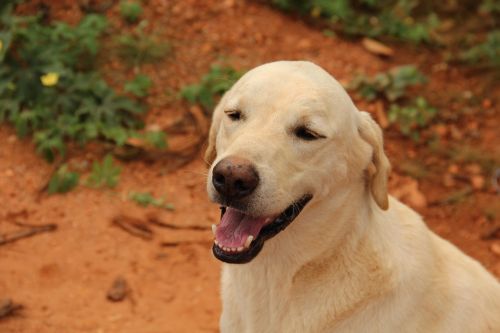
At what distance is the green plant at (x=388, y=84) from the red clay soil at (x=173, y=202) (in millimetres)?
163

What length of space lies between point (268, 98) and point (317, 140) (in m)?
0.26

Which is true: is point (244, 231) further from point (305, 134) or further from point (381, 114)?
point (381, 114)

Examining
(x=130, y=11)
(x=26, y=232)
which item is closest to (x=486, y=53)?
(x=130, y=11)

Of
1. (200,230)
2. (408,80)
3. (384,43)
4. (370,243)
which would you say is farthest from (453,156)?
(370,243)

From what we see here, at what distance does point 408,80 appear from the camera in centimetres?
→ 602

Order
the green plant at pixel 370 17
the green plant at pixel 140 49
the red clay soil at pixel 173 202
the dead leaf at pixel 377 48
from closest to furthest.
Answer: the red clay soil at pixel 173 202 → the green plant at pixel 140 49 → the dead leaf at pixel 377 48 → the green plant at pixel 370 17

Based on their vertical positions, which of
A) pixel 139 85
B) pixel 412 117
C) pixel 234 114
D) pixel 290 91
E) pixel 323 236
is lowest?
pixel 139 85

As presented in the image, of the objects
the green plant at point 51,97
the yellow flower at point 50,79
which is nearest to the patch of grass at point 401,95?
the green plant at point 51,97

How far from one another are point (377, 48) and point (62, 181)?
10.6 ft

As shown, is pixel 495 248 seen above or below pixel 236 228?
below

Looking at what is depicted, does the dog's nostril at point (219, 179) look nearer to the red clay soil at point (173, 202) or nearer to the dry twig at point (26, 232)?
the red clay soil at point (173, 202)

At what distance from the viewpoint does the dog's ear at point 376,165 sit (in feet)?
9.43

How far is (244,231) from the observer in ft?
8.81

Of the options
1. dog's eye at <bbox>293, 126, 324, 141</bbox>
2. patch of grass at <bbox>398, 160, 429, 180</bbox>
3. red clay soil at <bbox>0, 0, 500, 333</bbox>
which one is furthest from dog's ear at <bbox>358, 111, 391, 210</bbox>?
patch of grass at <bbox>398, 160, 429, 180</bbox>
